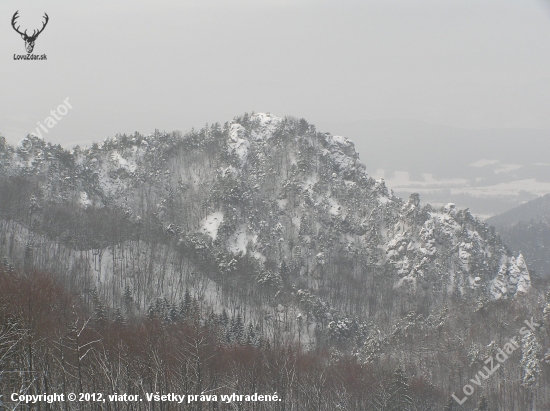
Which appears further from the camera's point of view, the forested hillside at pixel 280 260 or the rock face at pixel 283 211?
the rock face at pixel 283 211

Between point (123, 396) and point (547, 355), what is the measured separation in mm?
81089

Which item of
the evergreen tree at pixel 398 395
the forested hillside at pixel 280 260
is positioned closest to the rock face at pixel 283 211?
the forested hillside at pixel 280 260

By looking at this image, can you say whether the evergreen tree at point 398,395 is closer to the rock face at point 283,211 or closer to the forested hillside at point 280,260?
the forested hillside at point 280,260

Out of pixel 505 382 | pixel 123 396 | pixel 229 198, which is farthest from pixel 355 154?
pixel 123 396

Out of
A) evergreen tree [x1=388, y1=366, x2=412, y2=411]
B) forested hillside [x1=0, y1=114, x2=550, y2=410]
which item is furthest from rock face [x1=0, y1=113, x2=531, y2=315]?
evergreen tree [x1=388, y1=366, x2=412, y2=411]

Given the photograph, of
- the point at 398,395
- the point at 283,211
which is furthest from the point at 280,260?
the point at 398,395

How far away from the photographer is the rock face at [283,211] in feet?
392

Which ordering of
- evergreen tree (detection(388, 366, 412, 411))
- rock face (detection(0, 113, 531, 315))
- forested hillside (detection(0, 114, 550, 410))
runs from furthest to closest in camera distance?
rock face (detection(0, 113, 531, 315)), forested hillside (detection(0, 114, 550, 410)), evergreen tree (detection(388, 366, 412, 411))

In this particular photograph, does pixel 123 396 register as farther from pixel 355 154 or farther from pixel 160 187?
pixel 355 154

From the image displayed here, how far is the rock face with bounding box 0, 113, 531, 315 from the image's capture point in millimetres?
119438

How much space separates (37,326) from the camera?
26781 mm

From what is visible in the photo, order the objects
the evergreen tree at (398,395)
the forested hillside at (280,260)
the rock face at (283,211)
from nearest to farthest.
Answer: the evergreen tree at (398,395) < the forested hillside at (280,260) < the rock face at (283,211)

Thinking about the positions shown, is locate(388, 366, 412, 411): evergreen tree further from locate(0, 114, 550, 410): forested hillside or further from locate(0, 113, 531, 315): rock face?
locate(0, 113, 531, 315): rock face

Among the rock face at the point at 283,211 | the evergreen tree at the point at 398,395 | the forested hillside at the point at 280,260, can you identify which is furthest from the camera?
the rock face at the point at 283,211
